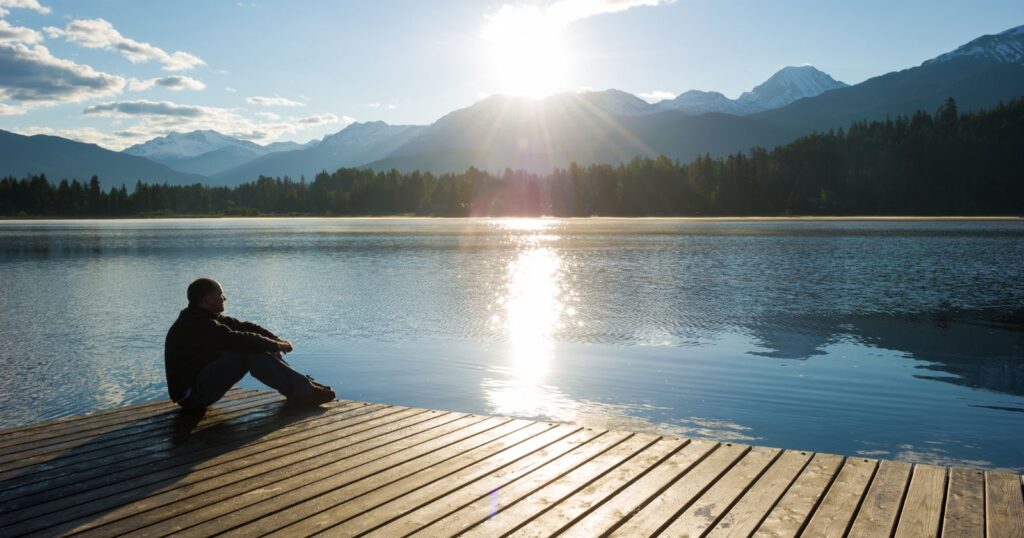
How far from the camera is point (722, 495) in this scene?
6887 mm

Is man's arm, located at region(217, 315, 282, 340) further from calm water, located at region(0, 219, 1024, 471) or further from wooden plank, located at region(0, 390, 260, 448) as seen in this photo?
calm water, located at region(0, 219, 1024, 471)

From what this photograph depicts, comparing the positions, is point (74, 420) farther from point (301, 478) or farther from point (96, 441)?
point (301, 478)

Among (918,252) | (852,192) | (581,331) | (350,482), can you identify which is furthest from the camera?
(852,192)

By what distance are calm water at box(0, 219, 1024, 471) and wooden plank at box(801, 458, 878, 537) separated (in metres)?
3.50

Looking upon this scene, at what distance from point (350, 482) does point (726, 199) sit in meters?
184

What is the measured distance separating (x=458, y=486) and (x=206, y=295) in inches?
185

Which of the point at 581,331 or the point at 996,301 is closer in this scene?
the point at 581,331

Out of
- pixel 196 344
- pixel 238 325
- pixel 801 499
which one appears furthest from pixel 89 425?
pixel 801 499

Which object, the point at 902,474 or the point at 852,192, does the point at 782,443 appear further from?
the point at 852,192

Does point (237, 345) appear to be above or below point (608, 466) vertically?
above

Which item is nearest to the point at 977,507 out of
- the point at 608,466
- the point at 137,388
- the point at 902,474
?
the point at 902,474

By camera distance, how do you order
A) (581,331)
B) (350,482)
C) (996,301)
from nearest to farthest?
1. (350,482)
2. (581,331)
3. (996,301)

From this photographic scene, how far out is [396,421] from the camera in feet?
32.8

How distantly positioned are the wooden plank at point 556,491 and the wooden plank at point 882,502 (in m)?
2.37
